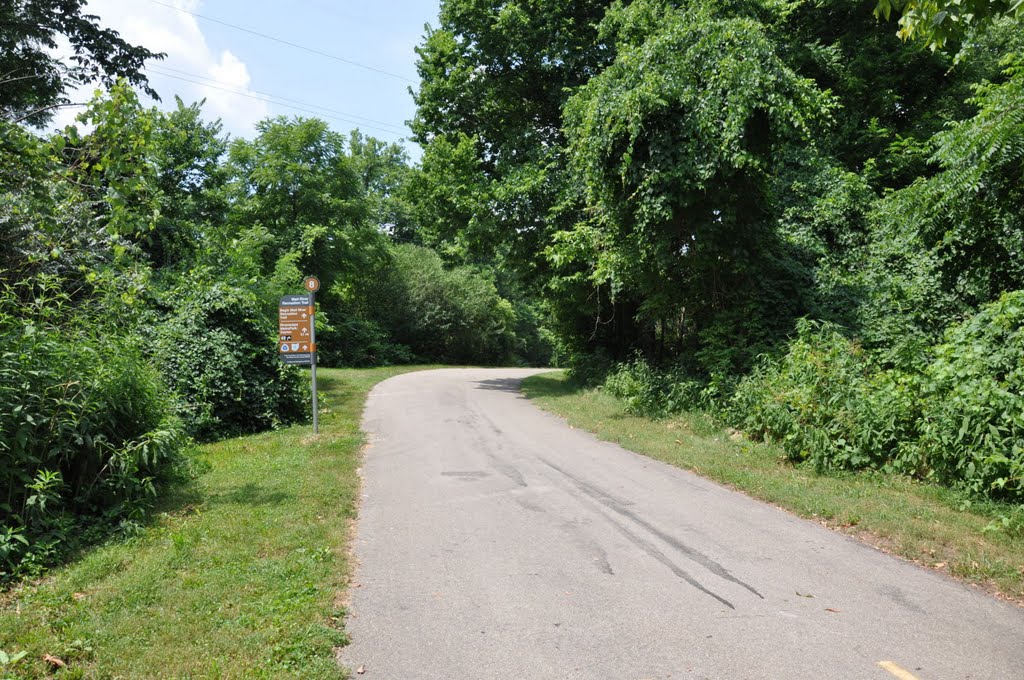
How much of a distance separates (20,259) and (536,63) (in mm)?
16314

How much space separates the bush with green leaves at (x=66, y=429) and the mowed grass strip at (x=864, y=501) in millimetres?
7019

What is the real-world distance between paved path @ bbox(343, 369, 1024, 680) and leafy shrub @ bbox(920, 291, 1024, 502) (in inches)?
85.1

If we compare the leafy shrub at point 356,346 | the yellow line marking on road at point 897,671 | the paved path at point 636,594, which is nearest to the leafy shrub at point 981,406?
the paved path at point 636,594

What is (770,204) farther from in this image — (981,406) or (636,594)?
(636,594)

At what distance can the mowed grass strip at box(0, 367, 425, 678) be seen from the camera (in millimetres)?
3914

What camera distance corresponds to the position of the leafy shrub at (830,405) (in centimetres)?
877

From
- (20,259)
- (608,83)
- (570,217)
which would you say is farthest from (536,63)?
(20,259)

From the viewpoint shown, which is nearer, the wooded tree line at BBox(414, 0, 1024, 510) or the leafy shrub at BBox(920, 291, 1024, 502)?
the leafy shrub at BBox(920, 291, 1024, 502)

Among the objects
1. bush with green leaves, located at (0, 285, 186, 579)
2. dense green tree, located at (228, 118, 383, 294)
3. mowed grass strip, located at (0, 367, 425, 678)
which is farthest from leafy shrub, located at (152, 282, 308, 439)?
dense green tree, located at (228, 118, 383, 294)

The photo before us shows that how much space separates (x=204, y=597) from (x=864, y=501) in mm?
6635

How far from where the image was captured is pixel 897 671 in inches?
Answer: 150

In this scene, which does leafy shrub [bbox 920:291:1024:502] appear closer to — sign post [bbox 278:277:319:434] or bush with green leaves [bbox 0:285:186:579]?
bush with green leaves [bbox 0:285:186:579]

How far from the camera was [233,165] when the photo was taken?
31.5 metres

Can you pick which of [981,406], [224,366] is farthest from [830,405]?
[224,366]
